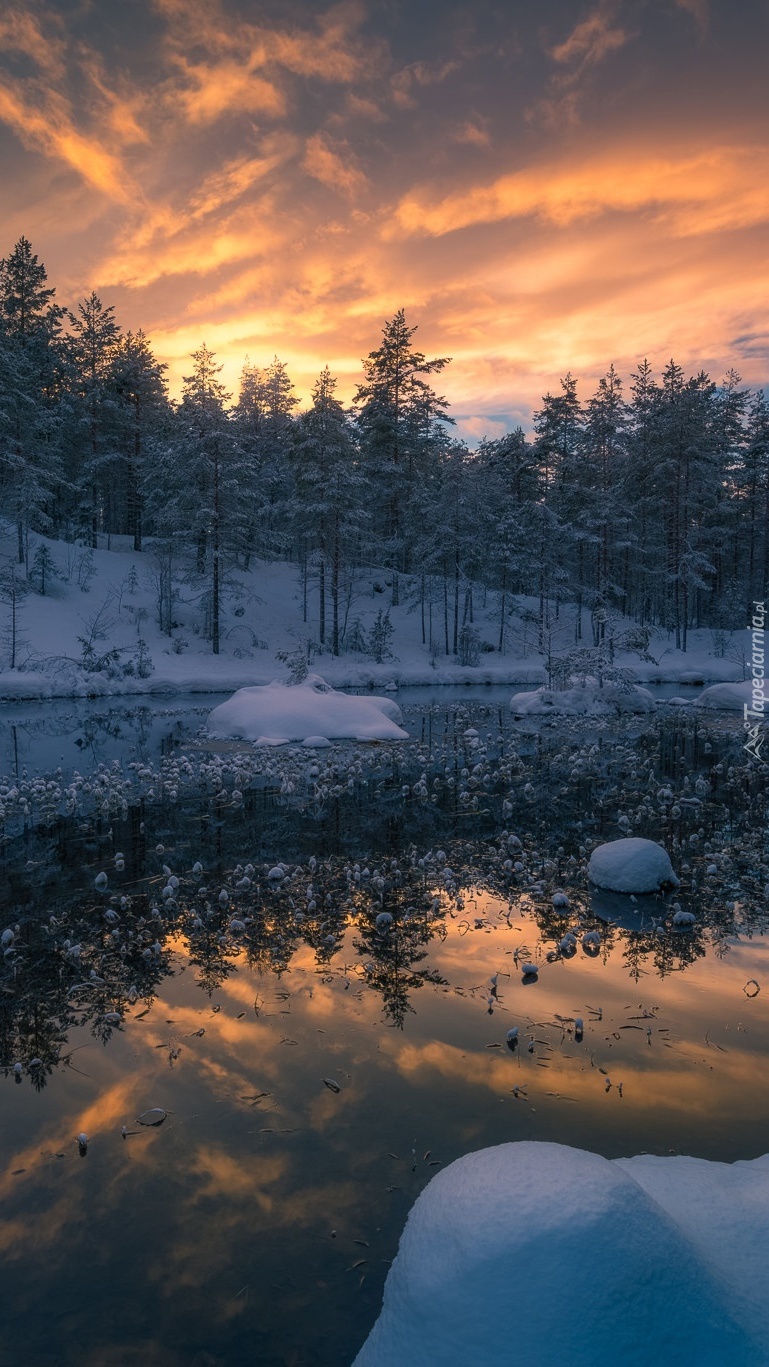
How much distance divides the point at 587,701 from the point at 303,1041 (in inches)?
1023

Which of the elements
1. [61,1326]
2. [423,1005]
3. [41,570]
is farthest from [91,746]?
[41,570]

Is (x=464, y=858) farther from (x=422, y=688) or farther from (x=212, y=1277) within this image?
(x=422, y=688)

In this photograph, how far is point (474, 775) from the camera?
16.0 metres

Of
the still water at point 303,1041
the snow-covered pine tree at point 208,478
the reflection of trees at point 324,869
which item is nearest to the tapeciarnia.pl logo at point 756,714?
the reflection of trees at point 324,869

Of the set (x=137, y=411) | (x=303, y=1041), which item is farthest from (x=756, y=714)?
(x=137, y=411)

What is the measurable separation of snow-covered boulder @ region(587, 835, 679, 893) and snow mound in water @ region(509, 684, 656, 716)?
765 inches

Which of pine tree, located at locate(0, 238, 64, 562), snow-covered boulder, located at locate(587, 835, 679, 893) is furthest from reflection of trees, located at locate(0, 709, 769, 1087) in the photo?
pine tree, located at locate(0, 238, 64, 562)

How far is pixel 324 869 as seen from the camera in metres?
9.78

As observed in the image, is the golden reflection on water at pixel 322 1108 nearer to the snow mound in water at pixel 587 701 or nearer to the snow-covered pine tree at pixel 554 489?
the snow mound in water at pixel 587 701

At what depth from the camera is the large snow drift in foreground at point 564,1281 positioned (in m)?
2.48

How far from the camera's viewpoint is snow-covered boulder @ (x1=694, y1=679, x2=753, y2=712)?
30312 millimetres

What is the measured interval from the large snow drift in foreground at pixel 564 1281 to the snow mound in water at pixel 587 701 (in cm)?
2597

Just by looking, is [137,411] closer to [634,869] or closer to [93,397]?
[93,397]

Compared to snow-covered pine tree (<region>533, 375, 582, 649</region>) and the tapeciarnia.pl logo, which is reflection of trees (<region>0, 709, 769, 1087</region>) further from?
snow-covered pine tree (<region>533, 375, 582, 649</region>)
